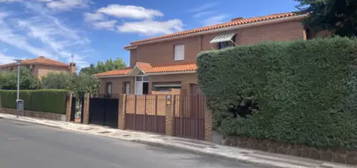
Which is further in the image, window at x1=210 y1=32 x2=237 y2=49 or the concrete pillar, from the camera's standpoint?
window at x1=210 y1=32 x2=237 y2=49

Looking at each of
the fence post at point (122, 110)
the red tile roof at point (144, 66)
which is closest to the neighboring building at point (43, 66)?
the red tile roof at point (144, 66)

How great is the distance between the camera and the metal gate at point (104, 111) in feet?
56.1

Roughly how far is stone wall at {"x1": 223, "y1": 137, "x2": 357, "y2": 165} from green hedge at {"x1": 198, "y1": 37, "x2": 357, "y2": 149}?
9.4 inches

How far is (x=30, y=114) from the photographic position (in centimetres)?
2456

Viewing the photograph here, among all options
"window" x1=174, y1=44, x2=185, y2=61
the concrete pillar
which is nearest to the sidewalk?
the concrete pillar

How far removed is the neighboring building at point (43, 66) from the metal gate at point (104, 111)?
31545 mm

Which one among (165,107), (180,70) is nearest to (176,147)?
(165,107)

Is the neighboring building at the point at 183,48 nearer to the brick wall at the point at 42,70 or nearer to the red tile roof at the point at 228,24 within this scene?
the red tile roof at the point at 228,24

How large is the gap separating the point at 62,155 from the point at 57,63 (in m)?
47.3

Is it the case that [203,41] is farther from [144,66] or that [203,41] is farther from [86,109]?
[86,109]

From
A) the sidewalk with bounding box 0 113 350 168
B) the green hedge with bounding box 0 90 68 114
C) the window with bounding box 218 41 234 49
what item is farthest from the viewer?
the green hedge with bounding box 0 90 68 114

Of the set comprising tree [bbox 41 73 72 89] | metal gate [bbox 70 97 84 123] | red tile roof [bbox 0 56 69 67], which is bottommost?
metal gate [bbox 70 97 84 123]

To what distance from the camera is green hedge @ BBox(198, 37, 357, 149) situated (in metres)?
8.80

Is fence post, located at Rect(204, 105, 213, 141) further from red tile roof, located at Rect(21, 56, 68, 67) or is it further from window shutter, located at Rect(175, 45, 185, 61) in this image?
red tile roof, located at Rect(21, 56, 68, 67)
